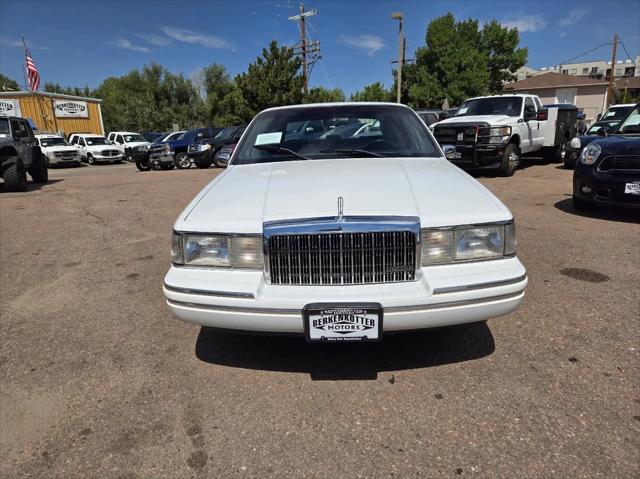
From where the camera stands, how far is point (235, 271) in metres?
2.43

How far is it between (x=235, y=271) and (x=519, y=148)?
1070 centimetres

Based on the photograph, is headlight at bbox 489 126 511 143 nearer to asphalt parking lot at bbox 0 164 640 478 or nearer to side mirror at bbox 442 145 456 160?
asphalt parking lot at bbox 0 164 640 478

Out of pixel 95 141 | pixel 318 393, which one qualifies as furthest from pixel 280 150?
pixel 95 141

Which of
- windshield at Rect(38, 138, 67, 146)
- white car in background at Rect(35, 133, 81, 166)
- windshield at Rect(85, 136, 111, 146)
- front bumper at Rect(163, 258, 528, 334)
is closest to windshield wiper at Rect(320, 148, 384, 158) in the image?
front bumper at Rect(163, 258, 528, 334)

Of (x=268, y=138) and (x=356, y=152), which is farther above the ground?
(x=268, y=138)

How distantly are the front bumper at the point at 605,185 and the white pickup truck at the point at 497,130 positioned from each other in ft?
12.1

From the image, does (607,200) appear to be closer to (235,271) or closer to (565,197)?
(565,197)

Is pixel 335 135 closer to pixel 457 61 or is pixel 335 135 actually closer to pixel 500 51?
pixel 457 61

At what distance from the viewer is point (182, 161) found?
18.2m

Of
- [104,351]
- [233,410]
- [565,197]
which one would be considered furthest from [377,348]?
[565,197]

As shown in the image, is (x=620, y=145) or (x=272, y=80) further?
(x=272, y=80)

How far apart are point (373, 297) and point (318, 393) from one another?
676mm

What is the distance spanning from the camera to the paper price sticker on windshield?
3.79 meters

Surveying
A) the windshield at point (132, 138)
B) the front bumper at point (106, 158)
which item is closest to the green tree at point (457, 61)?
the windshield at point (132, 138)
